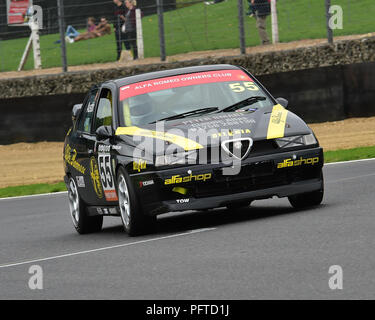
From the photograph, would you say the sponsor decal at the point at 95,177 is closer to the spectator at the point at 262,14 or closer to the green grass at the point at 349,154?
the green grass at the point at 349,154

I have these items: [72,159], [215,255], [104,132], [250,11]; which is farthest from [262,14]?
[215,255]

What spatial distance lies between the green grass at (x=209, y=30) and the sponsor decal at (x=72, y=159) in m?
12.2

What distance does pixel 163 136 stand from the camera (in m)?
10.5

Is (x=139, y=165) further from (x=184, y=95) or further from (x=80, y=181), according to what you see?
(x=80, y=181)

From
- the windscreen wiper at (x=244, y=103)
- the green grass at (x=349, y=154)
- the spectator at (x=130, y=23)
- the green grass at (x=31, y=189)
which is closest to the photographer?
the windscreen wiper at (x=244, y=103)

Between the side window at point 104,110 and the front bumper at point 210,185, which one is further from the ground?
the side window at point 104,110

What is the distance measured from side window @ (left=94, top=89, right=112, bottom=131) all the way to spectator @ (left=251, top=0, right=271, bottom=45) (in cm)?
1298

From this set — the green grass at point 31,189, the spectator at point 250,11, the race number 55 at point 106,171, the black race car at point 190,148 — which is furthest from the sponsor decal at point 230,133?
the spectator at point 250,11

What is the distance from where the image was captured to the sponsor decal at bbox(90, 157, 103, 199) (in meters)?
11.5

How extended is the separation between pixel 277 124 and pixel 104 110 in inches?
82.8

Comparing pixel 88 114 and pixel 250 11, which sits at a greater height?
pixel 250 11

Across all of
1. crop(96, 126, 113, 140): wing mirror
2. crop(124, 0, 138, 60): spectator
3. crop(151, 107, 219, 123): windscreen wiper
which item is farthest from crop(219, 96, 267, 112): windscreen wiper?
crop(124, 0, 138, 60): spectator

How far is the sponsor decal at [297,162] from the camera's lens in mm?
10500

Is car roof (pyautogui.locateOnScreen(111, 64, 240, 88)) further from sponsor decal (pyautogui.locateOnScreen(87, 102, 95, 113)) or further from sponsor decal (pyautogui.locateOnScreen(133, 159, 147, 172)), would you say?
sponsor decal (pyautogui.locateOnScreen(133, 159, 147, 172))
